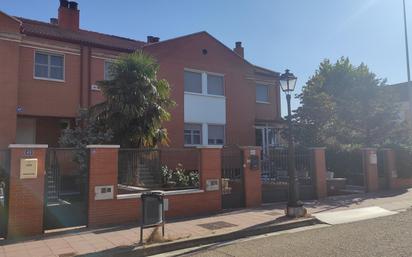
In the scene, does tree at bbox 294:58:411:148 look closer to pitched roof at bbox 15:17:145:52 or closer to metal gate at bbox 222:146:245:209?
metal gate at bbox 222:146:245:209

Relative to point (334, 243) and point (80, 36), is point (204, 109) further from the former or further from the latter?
point (334, 243)

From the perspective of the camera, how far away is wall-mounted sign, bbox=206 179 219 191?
1298cm

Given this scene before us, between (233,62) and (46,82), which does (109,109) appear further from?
(233,62)

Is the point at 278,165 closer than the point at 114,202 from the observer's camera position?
No

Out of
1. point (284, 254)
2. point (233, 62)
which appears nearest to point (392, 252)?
point (284, 254)

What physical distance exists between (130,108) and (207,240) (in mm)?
8005

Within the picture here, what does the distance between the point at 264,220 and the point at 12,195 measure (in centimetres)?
653

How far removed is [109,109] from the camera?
16.6 meters

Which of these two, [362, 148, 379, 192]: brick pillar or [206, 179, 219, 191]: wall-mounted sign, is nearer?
[206, 179, 219, 191]: wall-mounted sign

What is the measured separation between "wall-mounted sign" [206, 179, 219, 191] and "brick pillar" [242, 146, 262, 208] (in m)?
1.32

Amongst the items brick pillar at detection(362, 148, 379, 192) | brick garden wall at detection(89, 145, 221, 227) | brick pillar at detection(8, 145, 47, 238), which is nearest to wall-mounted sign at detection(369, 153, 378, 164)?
brick pillar at detection(362, 148, 379, 192)

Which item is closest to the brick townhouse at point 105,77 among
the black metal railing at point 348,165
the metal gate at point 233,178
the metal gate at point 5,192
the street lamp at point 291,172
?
the black metal railing at point 348,165

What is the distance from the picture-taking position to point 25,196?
31.4 ft

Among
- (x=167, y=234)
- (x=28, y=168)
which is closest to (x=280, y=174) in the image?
(x=167, y=234)
